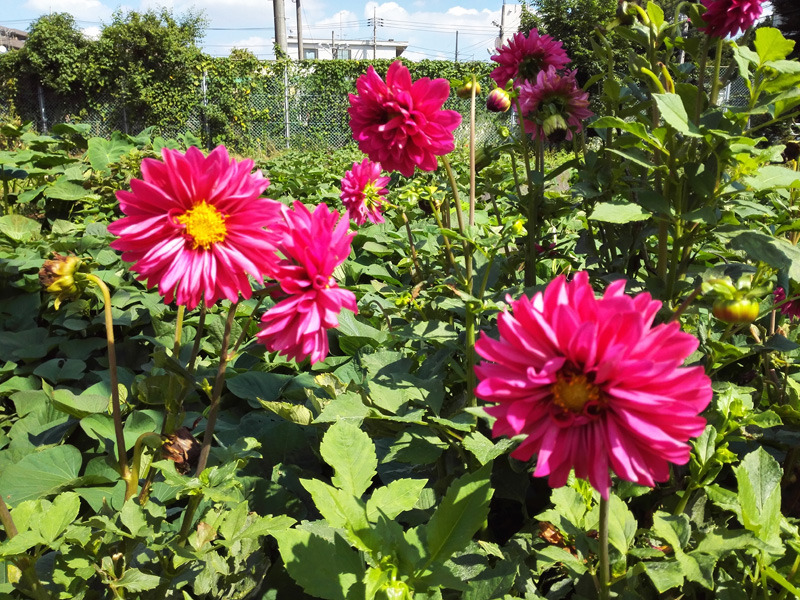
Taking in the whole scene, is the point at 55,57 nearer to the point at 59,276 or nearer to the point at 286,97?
the point at 286,97

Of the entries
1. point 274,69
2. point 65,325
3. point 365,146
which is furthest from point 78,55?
point 365,146

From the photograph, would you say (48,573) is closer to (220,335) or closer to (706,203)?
(220,335)

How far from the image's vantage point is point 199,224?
0.96m

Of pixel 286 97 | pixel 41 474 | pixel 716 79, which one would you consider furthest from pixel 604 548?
pixel 286 97

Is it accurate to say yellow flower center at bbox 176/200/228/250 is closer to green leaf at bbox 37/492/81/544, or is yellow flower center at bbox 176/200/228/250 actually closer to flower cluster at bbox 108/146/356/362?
flower cluster at bbox 108/146/356/362

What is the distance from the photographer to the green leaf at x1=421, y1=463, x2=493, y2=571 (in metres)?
0.97

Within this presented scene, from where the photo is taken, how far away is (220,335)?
6.72 feet

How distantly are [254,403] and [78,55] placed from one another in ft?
53.8

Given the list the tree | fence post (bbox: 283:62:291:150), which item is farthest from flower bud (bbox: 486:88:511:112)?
the tree

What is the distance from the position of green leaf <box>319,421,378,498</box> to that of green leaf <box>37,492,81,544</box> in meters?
0.45

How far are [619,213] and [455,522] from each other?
688 millimetres

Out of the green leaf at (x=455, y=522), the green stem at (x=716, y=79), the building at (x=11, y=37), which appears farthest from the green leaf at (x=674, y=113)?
the building at (x=11, y=37)

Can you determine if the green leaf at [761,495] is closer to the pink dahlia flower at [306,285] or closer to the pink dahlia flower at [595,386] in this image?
the pink dahlia flower at [595,386]

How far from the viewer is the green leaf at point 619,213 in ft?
3.92
